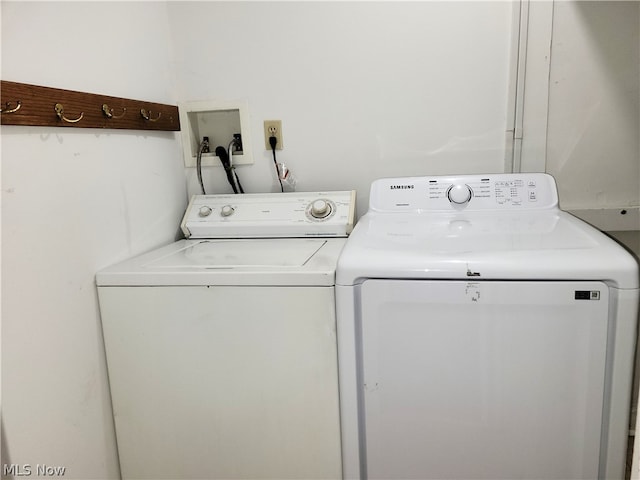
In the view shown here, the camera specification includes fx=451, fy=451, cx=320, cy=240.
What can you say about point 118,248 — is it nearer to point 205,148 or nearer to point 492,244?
point 205,148

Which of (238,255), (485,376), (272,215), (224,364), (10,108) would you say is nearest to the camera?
(10,108)

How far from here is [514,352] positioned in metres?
0.96

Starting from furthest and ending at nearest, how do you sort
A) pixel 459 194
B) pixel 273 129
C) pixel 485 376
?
1. pixel 273 129
2. pixel 459 194
3. pixel 485 376

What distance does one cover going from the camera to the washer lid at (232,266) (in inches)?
41.7

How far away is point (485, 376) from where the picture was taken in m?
0.99

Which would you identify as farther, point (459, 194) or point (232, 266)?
point (459, 194)

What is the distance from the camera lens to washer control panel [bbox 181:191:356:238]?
1474 millimetres

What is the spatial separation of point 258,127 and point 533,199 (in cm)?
97

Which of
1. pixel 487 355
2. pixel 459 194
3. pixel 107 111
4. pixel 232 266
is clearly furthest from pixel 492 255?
pixel 107 111

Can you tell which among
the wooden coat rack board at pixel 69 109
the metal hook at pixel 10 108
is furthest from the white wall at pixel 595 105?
the metal hook at pixel 10 108

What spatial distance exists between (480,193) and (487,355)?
1.98 feet

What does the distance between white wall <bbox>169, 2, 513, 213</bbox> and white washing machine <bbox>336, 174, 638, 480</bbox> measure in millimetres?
573

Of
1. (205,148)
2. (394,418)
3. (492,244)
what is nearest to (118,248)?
(205,148)

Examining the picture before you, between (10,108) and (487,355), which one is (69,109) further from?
(487,355)
